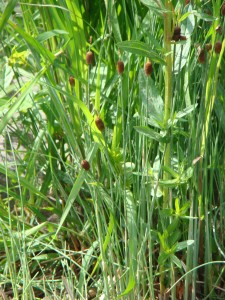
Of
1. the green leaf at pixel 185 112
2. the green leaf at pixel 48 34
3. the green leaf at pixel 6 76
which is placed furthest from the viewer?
the green leaf at pixel 6 76

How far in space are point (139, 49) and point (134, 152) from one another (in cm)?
31

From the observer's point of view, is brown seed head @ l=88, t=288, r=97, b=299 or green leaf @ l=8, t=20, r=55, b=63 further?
brown seed head @ l=88, t=288, r=97, b=299

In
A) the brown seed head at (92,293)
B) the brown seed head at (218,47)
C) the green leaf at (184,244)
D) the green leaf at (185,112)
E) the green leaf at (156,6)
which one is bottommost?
the brown seed head at (92,293)

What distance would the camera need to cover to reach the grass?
3.95 feet

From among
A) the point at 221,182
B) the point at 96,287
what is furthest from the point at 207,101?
the point at 96,287

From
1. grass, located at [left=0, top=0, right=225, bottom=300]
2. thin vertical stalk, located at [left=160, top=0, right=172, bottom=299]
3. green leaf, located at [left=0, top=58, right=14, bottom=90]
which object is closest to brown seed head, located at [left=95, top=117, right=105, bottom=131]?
grass, located at [left=0, top=0, right=225, bottom=300]

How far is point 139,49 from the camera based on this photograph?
114 cm

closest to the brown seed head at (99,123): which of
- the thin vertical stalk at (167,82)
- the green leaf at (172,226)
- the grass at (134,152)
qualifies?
the grass at (134,152)

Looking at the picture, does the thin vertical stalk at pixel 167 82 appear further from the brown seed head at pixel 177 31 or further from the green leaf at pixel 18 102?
the green leaf at pixel 18 102

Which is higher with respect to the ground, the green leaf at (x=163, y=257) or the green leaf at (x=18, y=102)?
the green leaf at (x=18, y=102)

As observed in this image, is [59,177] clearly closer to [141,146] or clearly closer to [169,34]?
[141,146]

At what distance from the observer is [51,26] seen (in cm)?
149

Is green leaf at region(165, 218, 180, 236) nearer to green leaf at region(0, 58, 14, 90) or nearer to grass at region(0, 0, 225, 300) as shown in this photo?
grass at region(0, 0, 225, 300)

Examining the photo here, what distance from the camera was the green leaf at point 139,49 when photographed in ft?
3.69
